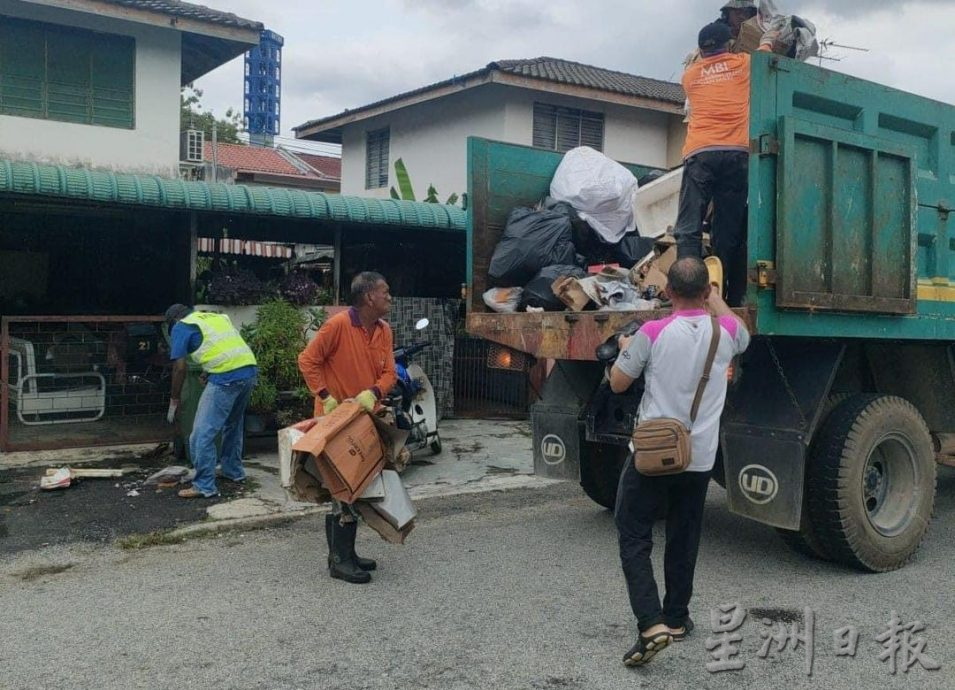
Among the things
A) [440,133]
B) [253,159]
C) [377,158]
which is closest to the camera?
[440,133]

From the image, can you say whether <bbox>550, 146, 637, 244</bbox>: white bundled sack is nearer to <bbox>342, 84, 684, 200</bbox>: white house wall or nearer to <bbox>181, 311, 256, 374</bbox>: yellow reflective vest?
<bbox>181, 311, 256, 374</bbox>: yellow reflective vest

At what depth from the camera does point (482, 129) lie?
49.7 ft

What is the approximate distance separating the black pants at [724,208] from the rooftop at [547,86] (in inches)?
385

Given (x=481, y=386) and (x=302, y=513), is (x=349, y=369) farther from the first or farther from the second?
(x=481, y=386)

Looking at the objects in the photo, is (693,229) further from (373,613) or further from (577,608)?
(373,613)

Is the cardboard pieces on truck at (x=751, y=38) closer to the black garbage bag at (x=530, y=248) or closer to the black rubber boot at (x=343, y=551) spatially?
the black garbage bag at (x=530, y=248)

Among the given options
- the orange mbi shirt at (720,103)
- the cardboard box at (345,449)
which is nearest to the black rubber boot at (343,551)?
the cardboard box at (345,449)

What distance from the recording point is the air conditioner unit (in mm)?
13109

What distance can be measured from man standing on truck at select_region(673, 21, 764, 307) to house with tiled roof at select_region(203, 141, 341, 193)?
45.1 feet

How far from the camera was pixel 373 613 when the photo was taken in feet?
13.1

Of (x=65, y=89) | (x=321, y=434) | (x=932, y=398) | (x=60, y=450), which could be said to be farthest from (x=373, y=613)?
(x=65, y=89)

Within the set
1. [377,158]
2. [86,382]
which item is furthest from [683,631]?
[377,158]

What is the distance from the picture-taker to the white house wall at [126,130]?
11336mm

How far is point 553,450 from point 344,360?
1554mm
